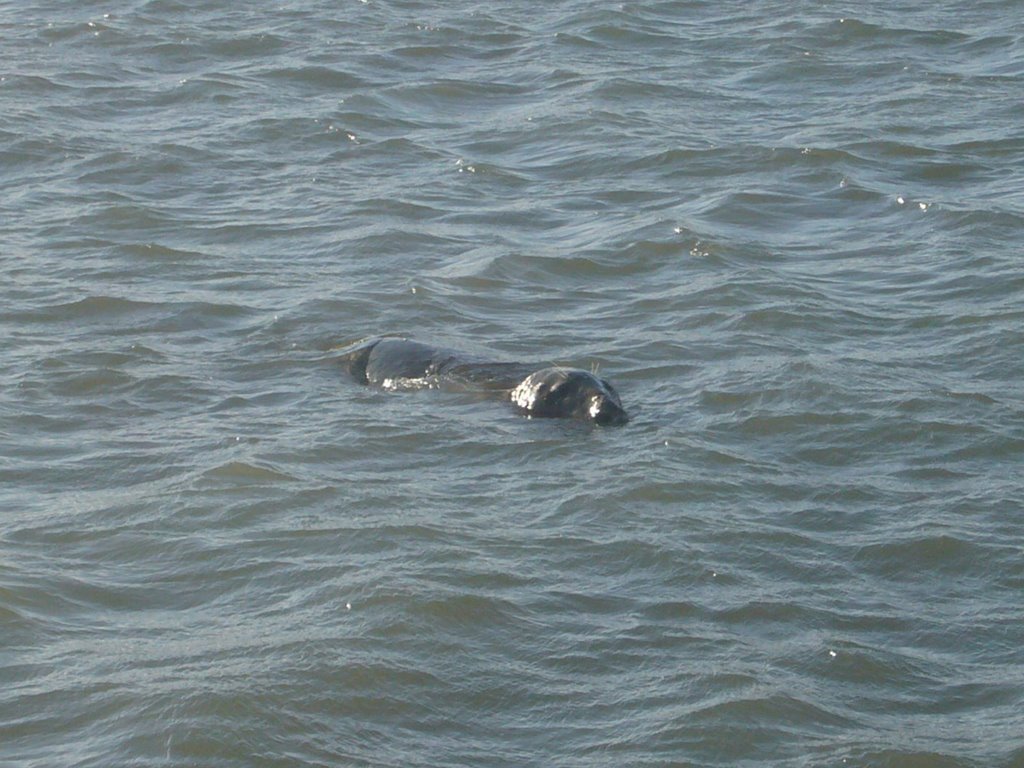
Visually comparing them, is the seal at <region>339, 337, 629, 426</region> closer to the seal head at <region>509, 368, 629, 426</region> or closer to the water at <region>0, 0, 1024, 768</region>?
the seal head at <region>509, 368, 629, 426</region>

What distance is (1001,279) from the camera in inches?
442

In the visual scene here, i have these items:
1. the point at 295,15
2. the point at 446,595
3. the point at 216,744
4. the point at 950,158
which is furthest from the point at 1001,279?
the point at 295,15

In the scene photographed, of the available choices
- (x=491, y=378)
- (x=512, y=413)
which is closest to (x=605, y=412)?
(x=512, y=413)

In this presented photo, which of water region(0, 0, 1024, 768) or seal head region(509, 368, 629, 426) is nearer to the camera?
water region(0, 0, 1024, 768)

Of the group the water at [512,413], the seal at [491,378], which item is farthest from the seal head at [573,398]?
the water at [512,413]

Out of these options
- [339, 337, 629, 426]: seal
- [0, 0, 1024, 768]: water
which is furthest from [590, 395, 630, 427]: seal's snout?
[0, 0, 1024, 768]: water

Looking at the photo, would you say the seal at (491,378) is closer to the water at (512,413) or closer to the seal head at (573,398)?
the seal head at (573,398)

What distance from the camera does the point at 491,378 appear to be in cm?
954

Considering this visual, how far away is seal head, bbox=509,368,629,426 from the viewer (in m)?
9.09

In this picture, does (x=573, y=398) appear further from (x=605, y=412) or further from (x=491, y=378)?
(x=491, y=378)

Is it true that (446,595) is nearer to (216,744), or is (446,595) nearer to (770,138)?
(216,744)

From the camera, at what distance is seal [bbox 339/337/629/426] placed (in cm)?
912

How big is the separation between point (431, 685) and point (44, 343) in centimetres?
454

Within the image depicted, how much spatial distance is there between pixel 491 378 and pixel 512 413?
36 cm
